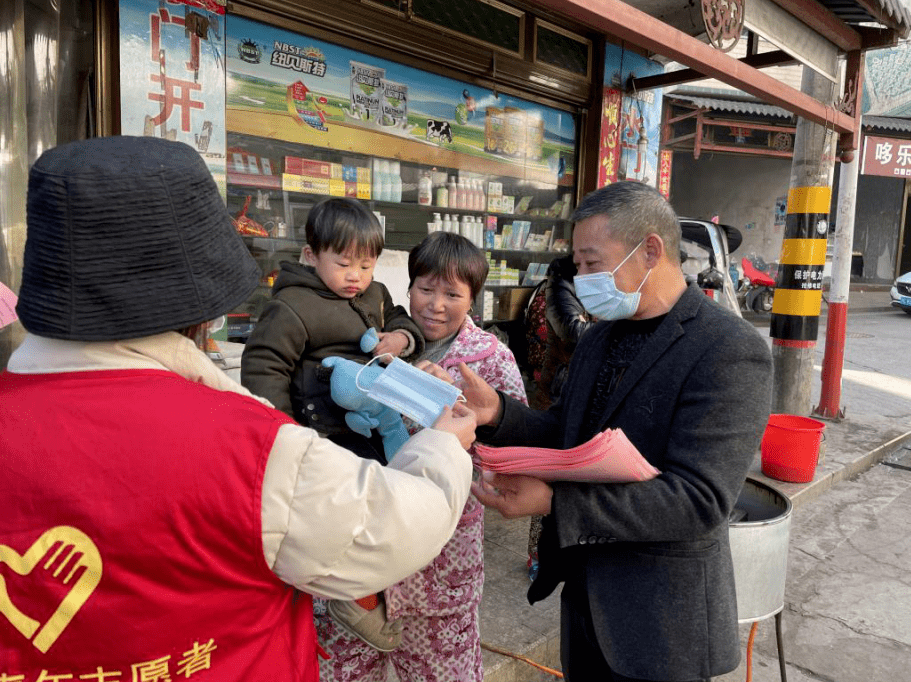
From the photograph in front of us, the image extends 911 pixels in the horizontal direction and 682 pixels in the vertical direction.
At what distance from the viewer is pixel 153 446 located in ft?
2.93

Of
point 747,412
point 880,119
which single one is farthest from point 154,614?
point 880,119

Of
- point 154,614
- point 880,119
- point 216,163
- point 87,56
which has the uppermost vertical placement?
point 880,119

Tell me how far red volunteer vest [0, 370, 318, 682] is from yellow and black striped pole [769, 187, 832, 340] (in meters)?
6.04

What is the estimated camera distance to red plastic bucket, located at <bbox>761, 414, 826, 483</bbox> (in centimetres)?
493

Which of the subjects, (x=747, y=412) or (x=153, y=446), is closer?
(x=153, y=446)

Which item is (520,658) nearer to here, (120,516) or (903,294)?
(120,516)

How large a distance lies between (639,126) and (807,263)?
1.97 metres

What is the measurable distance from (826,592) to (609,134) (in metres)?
4.02

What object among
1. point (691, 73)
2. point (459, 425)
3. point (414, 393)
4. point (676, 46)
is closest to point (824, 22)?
point (691, 73)

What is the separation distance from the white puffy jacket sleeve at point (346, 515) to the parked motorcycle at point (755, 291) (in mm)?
15988

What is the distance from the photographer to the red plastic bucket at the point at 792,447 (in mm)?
4934

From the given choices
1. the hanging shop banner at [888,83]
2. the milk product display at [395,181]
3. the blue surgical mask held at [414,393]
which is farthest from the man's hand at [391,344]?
the hanging shop banner at [888,83]

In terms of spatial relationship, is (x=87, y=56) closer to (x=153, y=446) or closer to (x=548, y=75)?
(x=153, y=446)

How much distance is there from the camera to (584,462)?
4.50 ft
